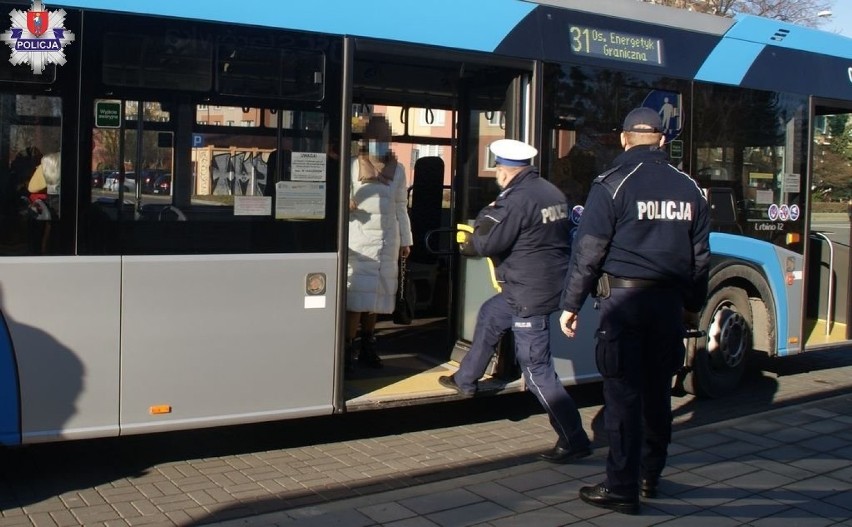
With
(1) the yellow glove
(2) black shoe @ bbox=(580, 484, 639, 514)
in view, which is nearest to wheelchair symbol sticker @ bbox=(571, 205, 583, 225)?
(1) the yellow glove

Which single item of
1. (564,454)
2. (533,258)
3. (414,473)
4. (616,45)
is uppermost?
(616,45)

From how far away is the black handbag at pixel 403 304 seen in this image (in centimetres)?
806

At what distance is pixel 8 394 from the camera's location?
480 centimetres

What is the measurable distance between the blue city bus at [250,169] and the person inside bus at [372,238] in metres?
0.33

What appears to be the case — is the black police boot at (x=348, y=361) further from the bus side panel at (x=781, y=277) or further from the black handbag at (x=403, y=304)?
the bus side panel at (x=781, y=277)

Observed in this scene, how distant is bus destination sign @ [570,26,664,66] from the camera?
677 centimetres

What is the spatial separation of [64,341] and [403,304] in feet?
13.1

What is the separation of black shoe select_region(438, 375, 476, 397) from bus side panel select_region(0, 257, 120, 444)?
2.27 meters

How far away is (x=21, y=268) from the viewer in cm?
479

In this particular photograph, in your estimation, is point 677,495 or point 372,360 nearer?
point 677,495

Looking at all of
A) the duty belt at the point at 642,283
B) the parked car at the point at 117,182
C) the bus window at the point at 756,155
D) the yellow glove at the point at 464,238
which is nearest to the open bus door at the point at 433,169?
the yellow glove at the point at 464,238

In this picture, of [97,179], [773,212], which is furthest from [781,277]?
[97,179]

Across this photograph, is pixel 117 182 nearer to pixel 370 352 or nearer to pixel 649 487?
pixel 370 352

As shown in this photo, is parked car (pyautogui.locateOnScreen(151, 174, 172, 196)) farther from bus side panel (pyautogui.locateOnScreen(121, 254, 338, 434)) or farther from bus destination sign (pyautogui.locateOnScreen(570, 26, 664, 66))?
bus destination sign (pyautogui.locateOnScreen(570, 26, 664, 66))
